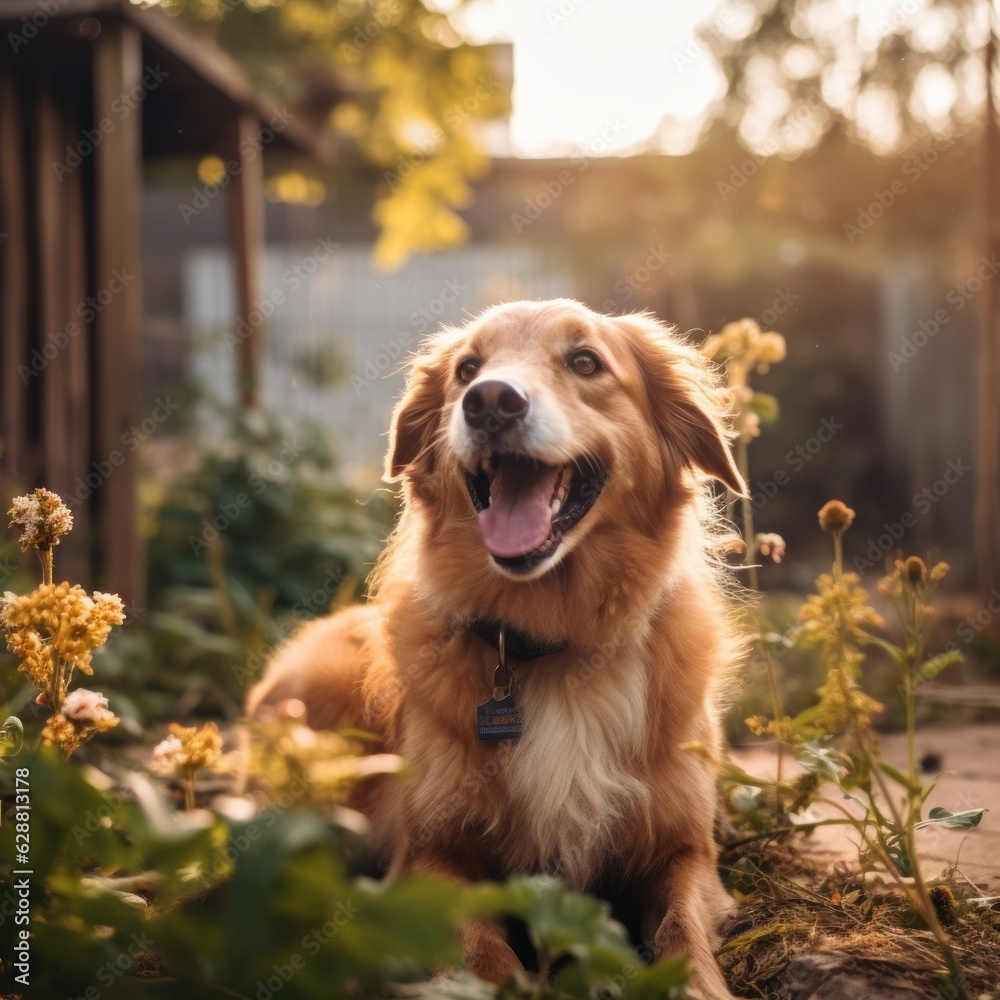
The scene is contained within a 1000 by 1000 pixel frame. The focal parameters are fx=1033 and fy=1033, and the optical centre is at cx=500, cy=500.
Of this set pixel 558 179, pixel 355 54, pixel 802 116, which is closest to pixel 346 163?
pixel 355 54

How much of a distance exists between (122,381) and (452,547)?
3428 millimetres

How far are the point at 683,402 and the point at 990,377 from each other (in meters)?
3.54

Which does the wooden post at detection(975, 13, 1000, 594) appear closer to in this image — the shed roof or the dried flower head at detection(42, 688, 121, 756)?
the shed roof

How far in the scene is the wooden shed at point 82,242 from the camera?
5414mm

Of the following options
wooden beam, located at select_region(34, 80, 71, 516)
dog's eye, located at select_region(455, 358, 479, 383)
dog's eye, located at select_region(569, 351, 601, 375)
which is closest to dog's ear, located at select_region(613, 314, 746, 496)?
dog's eye, located at select_region(569, 351, 601, 375)

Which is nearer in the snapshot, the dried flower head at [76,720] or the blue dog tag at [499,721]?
the dried flower head at [76,720]

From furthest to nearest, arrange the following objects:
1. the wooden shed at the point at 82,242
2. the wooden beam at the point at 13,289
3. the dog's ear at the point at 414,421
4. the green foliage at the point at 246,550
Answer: the wooden beam at the point at 13,289 < the wooden shed at the point at 82,242 < the green foliage at the point at 246,550 < the dog's ear at the point at 414,421

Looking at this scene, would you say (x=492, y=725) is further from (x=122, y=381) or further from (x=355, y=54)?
(x=355, y=54)

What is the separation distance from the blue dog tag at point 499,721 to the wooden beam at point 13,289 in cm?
416

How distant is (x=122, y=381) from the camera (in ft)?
18.0

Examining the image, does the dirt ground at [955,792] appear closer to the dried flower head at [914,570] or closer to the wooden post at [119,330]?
the dried flower head at [914,570]

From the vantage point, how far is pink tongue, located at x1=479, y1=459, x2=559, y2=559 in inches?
98.7

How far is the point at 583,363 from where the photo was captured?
280cm

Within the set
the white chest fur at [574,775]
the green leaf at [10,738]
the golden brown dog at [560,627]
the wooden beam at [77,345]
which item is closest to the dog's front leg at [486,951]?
the golden brown dog at [560,627]
